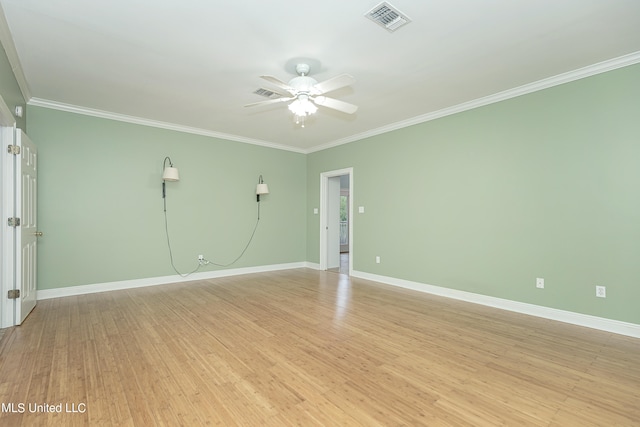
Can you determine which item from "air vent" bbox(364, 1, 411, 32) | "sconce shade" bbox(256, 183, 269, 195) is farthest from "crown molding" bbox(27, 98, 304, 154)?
"air vent" bbox(364, 1, 411, 32)

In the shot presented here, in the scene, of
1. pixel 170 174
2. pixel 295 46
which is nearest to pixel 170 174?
pixel 170 174

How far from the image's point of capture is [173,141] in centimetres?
514

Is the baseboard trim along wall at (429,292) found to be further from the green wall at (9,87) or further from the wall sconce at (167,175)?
the green wall at (9,87)

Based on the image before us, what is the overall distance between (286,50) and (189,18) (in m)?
0.83

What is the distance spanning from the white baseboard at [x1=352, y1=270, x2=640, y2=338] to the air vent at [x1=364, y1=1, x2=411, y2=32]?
3.38m

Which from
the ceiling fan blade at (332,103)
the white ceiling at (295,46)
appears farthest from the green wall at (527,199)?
the ceiling fan blade at (332,103)

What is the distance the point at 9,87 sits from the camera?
300cm

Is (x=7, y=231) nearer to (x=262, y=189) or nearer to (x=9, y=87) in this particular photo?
(x=9, y=87)

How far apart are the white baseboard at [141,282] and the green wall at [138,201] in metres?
0.07

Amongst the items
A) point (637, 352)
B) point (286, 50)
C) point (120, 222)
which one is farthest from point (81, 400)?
point (637, 352)

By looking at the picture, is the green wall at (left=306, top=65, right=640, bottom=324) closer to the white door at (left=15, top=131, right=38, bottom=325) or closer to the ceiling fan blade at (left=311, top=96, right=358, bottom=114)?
the ceiling fan blade at (left=311, top=96, right=358, bottom=114)

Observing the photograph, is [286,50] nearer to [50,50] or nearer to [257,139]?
[50,50]

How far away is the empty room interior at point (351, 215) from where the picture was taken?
2.04 metres

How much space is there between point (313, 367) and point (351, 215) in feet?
12.4
